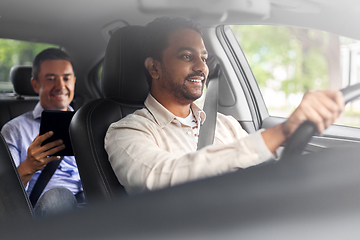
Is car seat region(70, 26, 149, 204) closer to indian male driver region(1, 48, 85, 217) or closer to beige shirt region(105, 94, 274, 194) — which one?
beige shirt region(105, 94, 274, 194)

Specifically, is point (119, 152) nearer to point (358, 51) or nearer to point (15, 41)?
point (358, 51)

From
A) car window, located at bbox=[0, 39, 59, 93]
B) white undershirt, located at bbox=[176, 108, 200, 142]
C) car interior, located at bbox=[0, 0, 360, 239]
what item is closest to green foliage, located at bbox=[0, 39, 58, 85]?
car window, located at bbox=[0, 39, 59, 93]

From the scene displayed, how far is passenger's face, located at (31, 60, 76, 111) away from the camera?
186cm

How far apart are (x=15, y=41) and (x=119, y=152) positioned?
163cm

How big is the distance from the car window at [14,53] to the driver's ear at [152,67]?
142 cm

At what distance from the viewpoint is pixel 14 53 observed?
2.26 metres

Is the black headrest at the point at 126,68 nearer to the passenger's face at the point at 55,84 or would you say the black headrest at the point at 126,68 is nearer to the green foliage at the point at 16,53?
the passenger's face at the point at 55,84

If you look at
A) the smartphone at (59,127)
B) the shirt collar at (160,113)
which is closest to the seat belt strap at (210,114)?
the shirt collar at (160,113)

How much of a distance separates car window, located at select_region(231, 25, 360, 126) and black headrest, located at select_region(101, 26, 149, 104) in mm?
434

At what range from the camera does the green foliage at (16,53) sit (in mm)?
2229

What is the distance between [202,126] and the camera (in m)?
0.90

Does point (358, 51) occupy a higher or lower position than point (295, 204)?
higher

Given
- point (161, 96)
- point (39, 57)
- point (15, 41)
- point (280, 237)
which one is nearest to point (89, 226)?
point (280, 237)

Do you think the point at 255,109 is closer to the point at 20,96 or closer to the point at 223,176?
the point at 223,176
